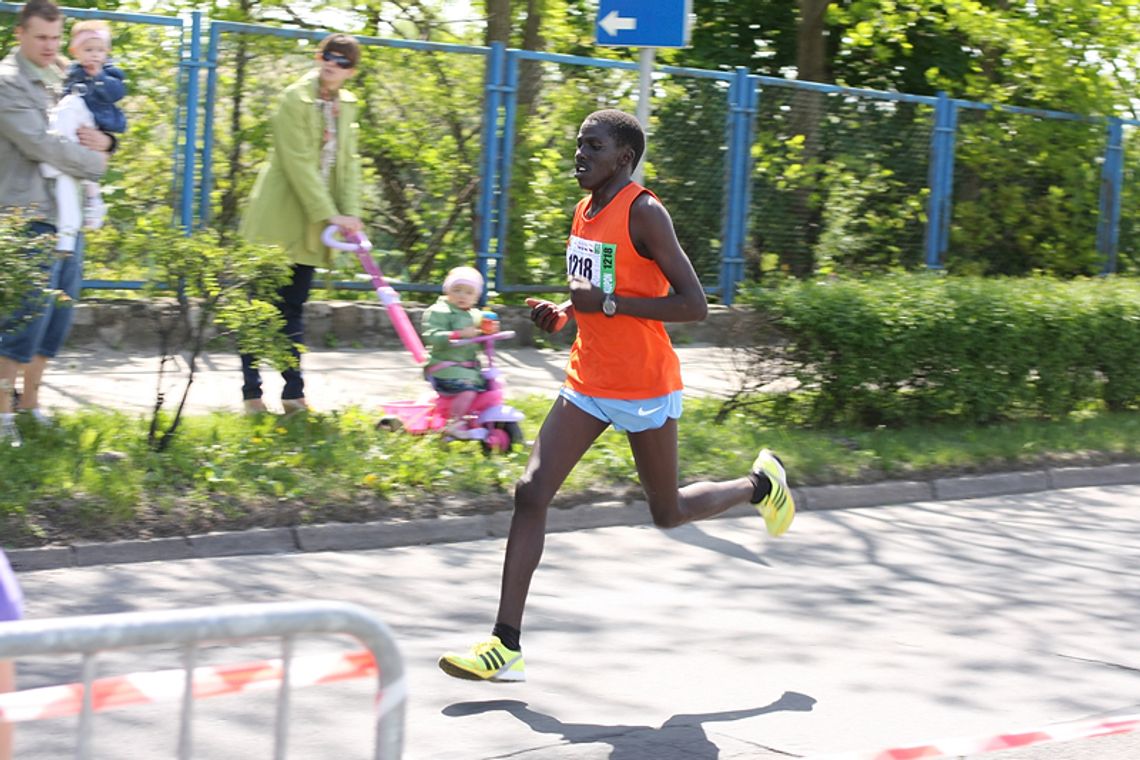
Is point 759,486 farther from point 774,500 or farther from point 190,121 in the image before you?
point 190,121

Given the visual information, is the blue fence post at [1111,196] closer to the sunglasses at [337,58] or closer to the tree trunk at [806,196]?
the tree trunk at [806,196]

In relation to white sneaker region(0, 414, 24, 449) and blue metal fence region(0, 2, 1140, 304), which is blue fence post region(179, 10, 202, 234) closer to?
blue metal fence region(0, 2, 1140, 304)

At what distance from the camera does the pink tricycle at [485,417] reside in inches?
360

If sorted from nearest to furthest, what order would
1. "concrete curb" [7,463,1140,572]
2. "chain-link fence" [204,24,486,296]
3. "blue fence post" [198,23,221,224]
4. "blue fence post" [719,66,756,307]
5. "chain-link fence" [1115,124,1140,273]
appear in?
Answer: 1. "concrete curb" [7,463,1140,572]
2. "blue fence post" [198,23,221,224]
3. "chain-link fence" [204,24,486,296]
4. "blue fence post" [719,66,756,307]
5. "chain-link fence" [1115,124,1140,273]

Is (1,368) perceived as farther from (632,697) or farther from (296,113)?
(632,697)

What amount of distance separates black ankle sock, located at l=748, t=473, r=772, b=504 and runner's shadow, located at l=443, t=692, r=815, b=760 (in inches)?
53.1

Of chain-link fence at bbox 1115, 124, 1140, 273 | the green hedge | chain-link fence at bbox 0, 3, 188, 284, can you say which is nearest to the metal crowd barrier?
the green hedge

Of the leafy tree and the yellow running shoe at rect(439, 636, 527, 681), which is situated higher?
the leafy tree

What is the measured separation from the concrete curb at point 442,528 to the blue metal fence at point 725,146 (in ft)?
14.3

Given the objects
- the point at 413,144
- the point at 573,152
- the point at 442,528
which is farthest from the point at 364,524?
the point at 573,152

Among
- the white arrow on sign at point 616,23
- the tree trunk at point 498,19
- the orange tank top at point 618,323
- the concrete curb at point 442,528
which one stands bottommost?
the concrete curb at point 442,528

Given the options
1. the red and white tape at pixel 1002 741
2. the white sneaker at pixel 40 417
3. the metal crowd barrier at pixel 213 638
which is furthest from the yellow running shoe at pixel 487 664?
the white sneaker at pixel 40 417

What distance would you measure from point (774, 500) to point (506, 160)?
7.10m

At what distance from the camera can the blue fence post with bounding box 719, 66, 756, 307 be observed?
588 inches
